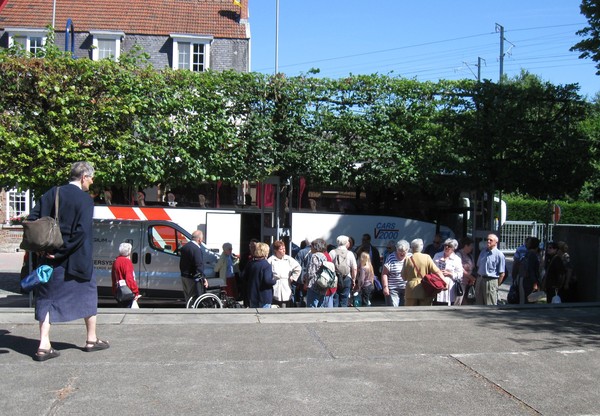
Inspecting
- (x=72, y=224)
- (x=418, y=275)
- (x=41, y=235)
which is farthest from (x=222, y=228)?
(x=41, y=235)

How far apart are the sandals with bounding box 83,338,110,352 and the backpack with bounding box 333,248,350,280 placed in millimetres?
5422

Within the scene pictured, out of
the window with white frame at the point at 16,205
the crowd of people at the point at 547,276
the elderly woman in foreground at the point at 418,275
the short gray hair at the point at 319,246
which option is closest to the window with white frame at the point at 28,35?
the window with white frame at the point at 16,205

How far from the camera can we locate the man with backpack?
11.3 metres

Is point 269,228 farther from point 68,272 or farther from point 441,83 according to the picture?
point 68,272

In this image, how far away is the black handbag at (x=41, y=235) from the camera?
5.64m

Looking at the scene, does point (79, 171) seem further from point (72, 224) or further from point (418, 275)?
point (418, 275)

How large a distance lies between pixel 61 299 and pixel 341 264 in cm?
599

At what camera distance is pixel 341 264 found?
11.3 m

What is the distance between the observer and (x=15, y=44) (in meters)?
13.7

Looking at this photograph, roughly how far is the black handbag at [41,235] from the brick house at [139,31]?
1003 inches

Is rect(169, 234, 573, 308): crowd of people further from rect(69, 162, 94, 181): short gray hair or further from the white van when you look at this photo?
rect(69, 162, 94, 181): short gray hair

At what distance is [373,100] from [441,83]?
1.67 m

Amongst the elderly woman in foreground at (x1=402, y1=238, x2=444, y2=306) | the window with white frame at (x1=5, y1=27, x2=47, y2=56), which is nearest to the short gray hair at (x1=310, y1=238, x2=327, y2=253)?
the elderly woman in foreground at (x1=402, y1=238, x2=444, y2=306)

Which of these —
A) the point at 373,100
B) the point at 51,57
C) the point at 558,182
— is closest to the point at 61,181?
the point at 51,57
